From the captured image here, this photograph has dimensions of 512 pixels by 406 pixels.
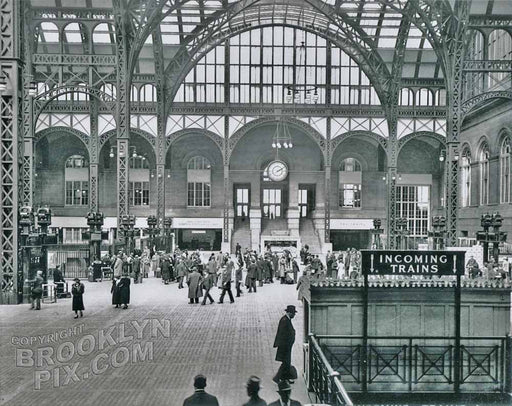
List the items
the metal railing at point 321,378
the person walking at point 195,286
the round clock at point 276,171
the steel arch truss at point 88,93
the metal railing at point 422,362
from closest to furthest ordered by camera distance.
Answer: the metal railing at point 321,378 < the metal railing at point 422,362 < the person walking at point 195,286 < the steel arch truss at point 88,93 < the round clock at point 276,171

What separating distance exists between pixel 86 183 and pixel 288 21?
765 inches

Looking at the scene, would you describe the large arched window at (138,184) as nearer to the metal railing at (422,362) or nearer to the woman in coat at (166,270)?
the woman in coat at (166,270)

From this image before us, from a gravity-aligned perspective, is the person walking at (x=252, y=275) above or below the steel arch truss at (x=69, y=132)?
below

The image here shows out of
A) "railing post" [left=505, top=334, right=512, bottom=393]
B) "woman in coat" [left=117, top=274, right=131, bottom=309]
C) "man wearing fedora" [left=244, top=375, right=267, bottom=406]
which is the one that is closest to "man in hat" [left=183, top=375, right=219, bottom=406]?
"man wearing fedora" [left=244, top=375, right=267, bottom=406]

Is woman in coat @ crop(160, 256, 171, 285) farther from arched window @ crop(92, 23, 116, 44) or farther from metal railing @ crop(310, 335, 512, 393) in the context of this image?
arched window @ crop(92, 23, 116, 44)

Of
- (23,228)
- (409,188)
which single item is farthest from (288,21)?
(23,228)

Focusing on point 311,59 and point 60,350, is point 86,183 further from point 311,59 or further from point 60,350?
point 60,350

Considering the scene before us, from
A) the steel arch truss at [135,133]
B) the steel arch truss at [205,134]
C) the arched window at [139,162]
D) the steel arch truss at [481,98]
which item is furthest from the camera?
the arched window at [139,162]

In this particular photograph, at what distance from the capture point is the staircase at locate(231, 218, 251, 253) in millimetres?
43250

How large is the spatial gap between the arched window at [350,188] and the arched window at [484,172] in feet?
31.5

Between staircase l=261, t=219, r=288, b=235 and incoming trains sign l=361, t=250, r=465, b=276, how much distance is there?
34107 mm

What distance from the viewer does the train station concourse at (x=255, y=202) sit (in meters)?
10.7

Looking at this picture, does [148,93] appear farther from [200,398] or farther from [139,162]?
[200,398]

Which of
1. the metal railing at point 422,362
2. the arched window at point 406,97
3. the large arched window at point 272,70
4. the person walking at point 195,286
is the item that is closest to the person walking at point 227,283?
the person walking at point 195,286
